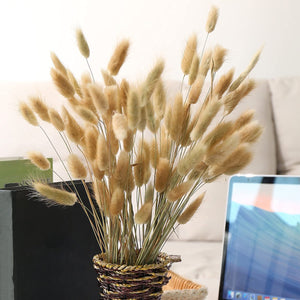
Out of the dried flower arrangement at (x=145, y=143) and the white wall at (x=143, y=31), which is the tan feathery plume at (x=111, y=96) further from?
the white wall at (x=143, y=31)

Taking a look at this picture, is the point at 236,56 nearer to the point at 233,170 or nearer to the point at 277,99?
the point at 277,99

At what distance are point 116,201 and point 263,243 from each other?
33 cm

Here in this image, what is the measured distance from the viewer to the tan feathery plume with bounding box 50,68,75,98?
48cm

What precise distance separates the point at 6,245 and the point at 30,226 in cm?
4

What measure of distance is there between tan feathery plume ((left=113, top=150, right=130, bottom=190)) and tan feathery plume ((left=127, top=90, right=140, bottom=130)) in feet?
0.11

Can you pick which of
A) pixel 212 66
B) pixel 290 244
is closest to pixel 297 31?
pixel 290 244

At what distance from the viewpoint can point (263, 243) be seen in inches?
28.3

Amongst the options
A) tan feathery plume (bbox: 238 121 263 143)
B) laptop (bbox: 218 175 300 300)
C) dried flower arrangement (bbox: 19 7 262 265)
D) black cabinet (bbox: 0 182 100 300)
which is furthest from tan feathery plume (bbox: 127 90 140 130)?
laptop (bbox: 218 175 300 300)

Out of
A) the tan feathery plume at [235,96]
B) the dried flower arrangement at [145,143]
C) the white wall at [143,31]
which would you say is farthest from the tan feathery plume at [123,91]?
the white wall at [143,31]

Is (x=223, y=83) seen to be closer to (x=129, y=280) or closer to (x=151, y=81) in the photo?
(x=151, y=81)

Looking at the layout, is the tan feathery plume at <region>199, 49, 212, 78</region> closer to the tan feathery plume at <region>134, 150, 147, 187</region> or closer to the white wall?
the tan feathery plume at <region>134, 150, 147, 187</region>

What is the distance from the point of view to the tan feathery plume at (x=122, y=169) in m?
0.47

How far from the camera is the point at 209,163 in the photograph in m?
0.46

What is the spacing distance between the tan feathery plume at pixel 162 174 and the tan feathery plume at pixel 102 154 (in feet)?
0.17
